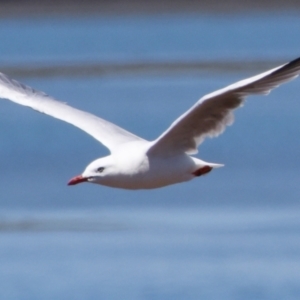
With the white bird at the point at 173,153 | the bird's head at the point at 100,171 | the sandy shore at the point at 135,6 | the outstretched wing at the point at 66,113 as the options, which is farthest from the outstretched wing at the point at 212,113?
the sandy shore at the point at 135,6

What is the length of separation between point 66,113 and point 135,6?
883 inches

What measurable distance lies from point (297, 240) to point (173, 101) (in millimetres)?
8219

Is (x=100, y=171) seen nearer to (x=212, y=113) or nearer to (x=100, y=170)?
(x=100, y=170)

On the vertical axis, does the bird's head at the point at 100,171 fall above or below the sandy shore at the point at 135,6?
below

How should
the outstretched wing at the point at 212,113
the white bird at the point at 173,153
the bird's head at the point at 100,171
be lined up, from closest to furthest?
the outstretched wing at the point at 212,113 → the white bird at the point at 173,153 → the bird's head at the point at 100,171

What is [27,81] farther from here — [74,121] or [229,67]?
[74,121]

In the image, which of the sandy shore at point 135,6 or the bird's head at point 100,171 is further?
the sandy shore at point 135,6

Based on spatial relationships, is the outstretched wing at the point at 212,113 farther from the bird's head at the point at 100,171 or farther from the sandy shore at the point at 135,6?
the sandy shore at the point at 135,6

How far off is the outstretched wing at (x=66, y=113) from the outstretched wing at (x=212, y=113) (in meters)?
0.73

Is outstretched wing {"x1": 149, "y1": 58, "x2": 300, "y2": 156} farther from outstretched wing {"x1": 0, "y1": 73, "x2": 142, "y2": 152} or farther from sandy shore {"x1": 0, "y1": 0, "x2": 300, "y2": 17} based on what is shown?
sandy shore {"x1": 0, "y1": 0, "x2": 300, "y2": 17}

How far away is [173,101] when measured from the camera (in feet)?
66.9

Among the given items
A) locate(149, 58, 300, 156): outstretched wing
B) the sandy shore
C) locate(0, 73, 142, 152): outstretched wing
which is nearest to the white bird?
locate(149, 58, 300, 156): outstretched wing

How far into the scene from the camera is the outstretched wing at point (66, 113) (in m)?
9.96

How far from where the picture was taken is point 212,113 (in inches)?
354
